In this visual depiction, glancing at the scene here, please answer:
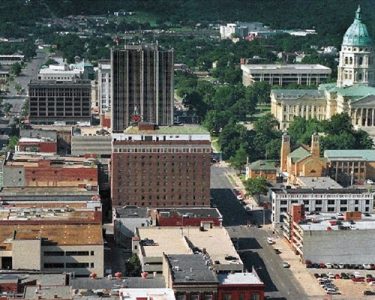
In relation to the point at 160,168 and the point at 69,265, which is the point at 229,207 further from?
the point at 69,265

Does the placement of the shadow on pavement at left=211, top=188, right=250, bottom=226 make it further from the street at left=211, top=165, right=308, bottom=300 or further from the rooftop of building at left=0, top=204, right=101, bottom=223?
the rooftop of building at left=0, top=204, right=101, bottom=223

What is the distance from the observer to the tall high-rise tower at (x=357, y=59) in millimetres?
129750

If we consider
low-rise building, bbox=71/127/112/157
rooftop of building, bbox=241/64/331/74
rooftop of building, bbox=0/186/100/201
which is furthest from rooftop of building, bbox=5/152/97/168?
rooftop of building, bbox=241/64/331/74

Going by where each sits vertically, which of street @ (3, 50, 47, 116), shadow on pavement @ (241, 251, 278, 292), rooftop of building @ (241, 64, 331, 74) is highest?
rooftop of building @ (241, 64, 331, 74)

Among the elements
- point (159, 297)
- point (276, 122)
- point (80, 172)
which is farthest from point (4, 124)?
point (159, 297)

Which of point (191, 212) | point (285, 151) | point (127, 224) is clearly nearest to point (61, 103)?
point (285, 151)

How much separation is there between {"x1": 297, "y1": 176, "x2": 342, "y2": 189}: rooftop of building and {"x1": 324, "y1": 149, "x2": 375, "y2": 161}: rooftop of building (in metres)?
5.22

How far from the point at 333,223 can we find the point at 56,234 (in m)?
17.7

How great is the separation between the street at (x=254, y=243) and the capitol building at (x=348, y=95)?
23.1 metres

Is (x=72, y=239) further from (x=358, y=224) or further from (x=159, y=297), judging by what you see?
(x=358, y=224)

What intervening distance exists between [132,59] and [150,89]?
9.39 ft

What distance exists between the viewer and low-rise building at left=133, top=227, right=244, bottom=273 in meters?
67.1

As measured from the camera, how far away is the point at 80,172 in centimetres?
8638

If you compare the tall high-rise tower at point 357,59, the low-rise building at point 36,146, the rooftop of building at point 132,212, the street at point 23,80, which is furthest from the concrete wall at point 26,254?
the tall high-rise tower at point 357,59
